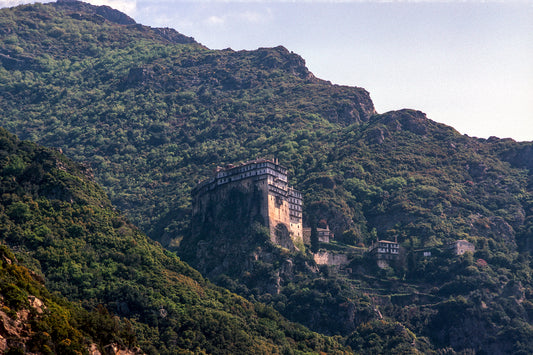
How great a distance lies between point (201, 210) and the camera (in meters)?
140

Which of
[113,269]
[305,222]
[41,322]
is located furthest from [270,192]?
[41,322]

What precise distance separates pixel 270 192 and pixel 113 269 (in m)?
37.4

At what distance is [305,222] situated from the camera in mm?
138000

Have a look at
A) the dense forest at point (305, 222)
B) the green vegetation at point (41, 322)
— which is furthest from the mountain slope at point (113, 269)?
the green vegetation at point (41, 322)

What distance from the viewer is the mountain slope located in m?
91.3

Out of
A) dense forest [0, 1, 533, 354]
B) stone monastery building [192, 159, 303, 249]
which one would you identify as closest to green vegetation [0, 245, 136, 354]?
dense forest [0, 1, 533, 354]

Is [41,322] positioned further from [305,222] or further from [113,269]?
[305,222]

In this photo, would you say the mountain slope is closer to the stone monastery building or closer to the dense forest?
the dense forest

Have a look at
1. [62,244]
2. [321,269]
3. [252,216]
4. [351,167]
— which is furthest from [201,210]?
[62,244]

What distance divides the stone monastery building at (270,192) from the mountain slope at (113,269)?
19.4 m

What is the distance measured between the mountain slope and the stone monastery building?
19.4m

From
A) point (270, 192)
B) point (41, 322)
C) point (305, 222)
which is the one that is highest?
point (270, 192)

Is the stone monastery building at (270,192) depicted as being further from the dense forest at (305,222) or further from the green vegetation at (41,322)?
the green vegetation at (41,322)

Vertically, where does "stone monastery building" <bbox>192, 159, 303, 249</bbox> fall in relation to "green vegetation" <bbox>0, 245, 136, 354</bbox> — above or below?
above
